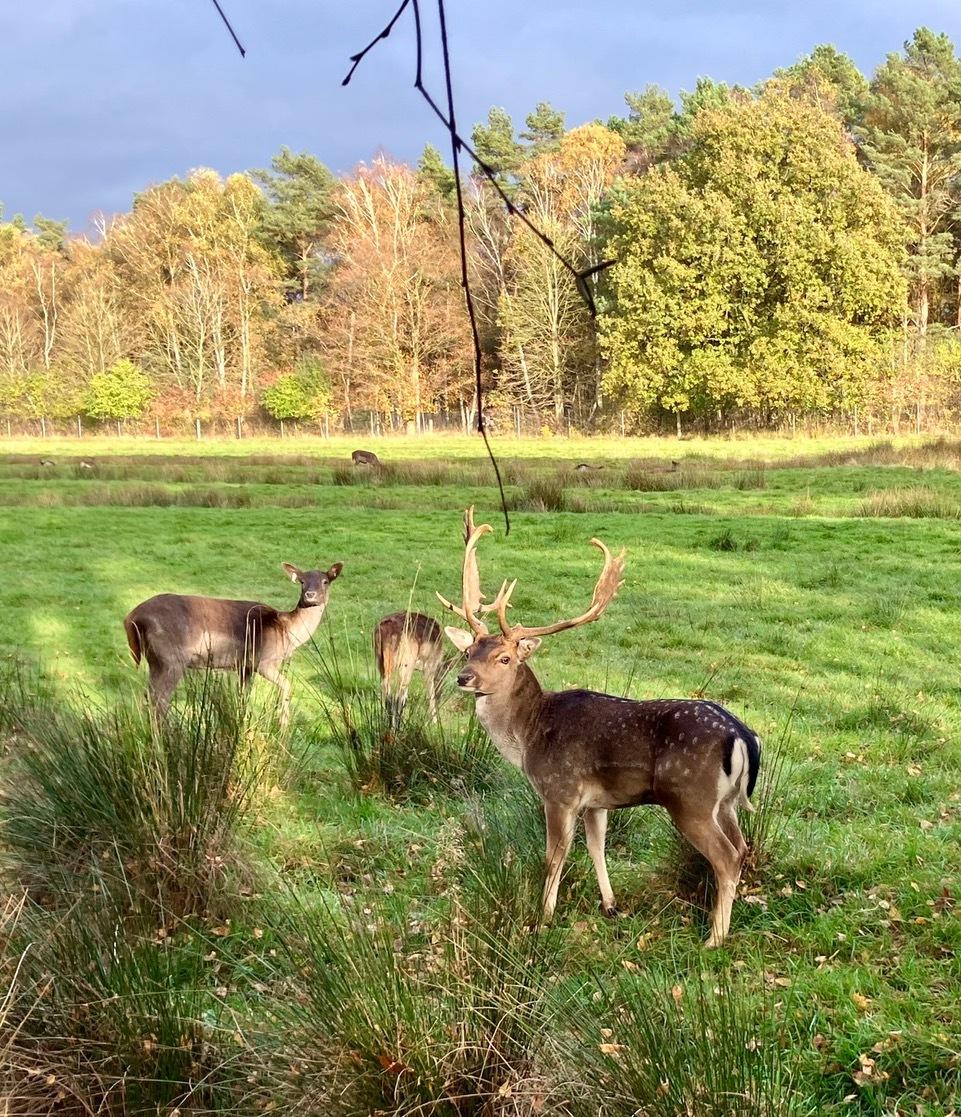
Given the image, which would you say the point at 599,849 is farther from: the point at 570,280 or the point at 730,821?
the point at 570,280

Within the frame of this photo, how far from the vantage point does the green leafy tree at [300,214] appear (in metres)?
55.8

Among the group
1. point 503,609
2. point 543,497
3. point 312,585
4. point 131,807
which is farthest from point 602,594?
point 543,497

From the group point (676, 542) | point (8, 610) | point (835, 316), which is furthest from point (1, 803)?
point (835, 316)

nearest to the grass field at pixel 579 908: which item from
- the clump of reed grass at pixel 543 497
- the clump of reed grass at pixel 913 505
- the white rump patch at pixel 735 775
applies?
the white rump patch at pixel 735 775

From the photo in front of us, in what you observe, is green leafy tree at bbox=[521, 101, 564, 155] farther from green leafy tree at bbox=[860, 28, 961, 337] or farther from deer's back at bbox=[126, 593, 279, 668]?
deer's back at bbox=[126, 593, 279, 668]

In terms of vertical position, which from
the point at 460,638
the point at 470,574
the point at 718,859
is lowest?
the point at 718,859

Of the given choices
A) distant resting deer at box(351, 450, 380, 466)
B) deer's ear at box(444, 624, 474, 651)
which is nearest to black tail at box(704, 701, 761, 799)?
deer's ear at box(444, 624, 474, 651)

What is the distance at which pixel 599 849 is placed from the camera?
4.24 metres

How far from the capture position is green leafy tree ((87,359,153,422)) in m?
54.0

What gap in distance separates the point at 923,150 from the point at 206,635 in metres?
45.2

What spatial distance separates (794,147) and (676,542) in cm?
2777

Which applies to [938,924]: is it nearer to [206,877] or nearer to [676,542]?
[206,877]

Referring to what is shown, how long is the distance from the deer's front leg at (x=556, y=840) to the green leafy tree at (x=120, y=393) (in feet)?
178

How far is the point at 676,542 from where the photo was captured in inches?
575
